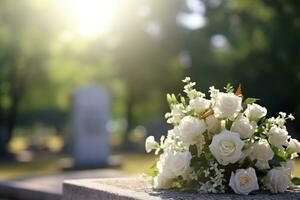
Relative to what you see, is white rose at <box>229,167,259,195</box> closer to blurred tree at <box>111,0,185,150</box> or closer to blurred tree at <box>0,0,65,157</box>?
blurred tree at <box>0,0,65,157</box>

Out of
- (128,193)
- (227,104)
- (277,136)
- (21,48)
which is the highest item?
(21,48)

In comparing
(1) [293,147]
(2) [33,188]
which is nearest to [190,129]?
(1) [293,147]

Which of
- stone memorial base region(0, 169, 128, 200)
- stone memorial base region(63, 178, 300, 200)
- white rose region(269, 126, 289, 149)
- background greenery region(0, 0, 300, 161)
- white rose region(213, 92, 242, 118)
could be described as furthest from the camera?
background greenery region(0, 0, 300, 161)

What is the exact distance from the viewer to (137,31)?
133 ft

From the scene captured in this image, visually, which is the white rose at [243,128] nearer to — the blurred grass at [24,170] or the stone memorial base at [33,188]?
the stone memorial base at [33,188]

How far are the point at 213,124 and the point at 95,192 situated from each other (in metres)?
1.11

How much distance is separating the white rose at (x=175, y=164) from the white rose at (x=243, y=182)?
36 centimetres

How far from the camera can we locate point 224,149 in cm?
464

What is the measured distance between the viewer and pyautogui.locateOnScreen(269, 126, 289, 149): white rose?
496 centimetres

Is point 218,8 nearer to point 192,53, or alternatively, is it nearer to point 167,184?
point 192,53

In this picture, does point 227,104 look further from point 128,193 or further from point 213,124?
point 128,193

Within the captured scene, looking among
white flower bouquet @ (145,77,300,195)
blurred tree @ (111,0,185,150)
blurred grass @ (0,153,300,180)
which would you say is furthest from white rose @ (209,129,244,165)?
blurred tree @ (111,0,185,150)

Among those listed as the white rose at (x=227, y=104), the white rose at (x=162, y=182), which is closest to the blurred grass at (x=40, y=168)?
the white rose at (x=162, y=182)

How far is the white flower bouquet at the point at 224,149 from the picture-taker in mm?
4664
